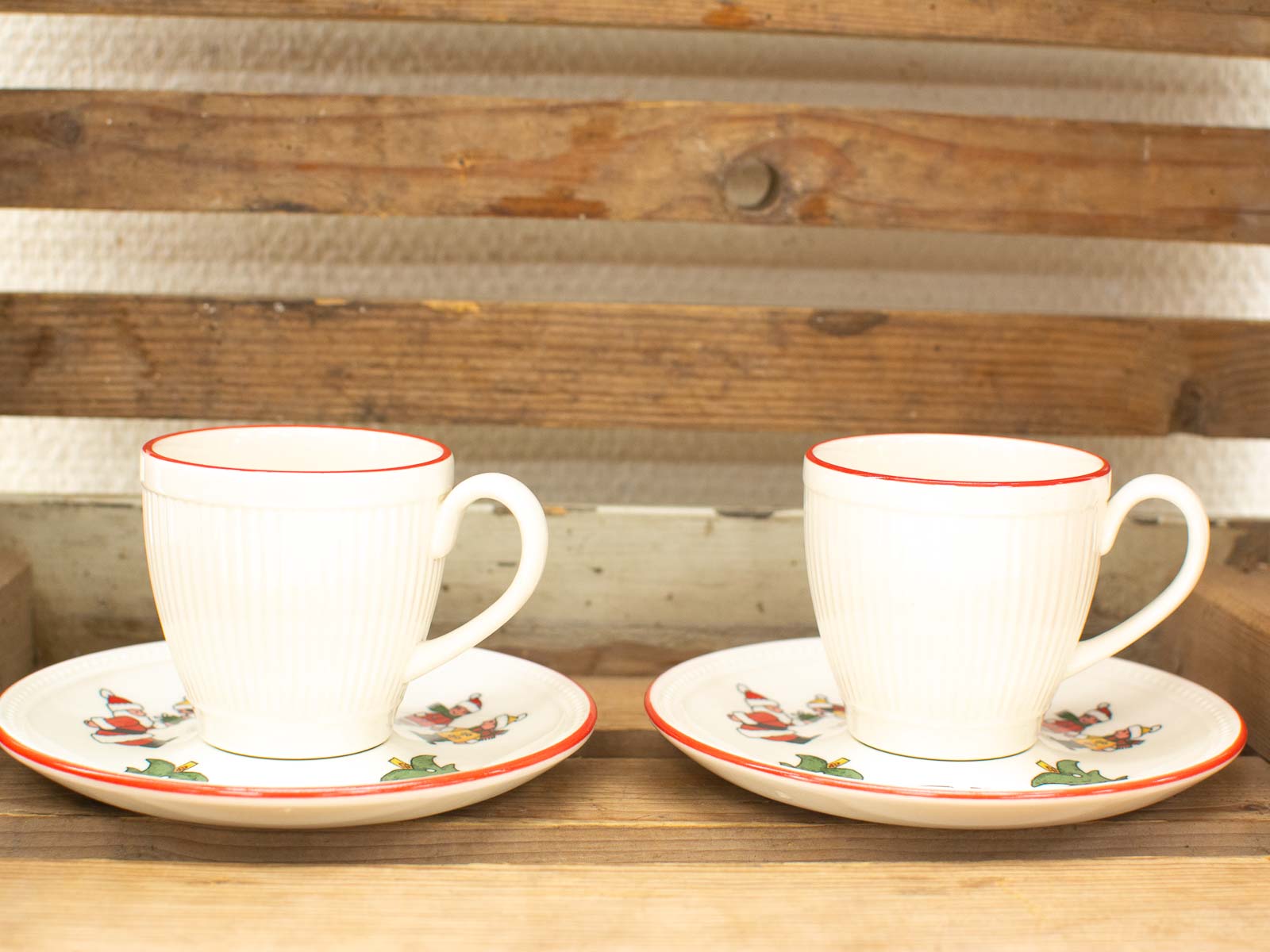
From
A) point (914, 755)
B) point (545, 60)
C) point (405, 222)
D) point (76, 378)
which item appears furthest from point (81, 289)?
point (914, 755)

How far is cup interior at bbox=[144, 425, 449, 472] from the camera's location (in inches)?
23.2

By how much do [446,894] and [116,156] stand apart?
50 cm

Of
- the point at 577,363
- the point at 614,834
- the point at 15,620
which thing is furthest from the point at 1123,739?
the point at 15,620

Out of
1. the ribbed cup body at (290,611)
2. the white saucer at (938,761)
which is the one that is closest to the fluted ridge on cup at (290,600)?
the ribbed cup body at (290,611)

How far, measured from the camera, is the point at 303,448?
2.00ft

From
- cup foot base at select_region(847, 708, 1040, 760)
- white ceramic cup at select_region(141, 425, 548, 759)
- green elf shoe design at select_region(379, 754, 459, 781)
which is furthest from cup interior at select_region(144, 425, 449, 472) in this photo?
cup foot base at select_region(847, 708, 1040, 760)

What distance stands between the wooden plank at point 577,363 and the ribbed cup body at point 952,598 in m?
0.22

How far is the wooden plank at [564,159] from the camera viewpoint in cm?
75

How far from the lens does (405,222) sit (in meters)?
0.84

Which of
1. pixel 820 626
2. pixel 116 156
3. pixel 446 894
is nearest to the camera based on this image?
pixel 446 894

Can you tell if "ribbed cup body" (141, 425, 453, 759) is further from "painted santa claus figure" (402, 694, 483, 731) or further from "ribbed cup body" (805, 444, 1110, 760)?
"ribbed cup body" (805, 444, 1110, 760)

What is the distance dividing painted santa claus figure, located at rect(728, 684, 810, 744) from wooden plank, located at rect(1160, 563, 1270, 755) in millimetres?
241

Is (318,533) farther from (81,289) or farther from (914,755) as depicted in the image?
(81,289)

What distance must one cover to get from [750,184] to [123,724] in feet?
1.52
